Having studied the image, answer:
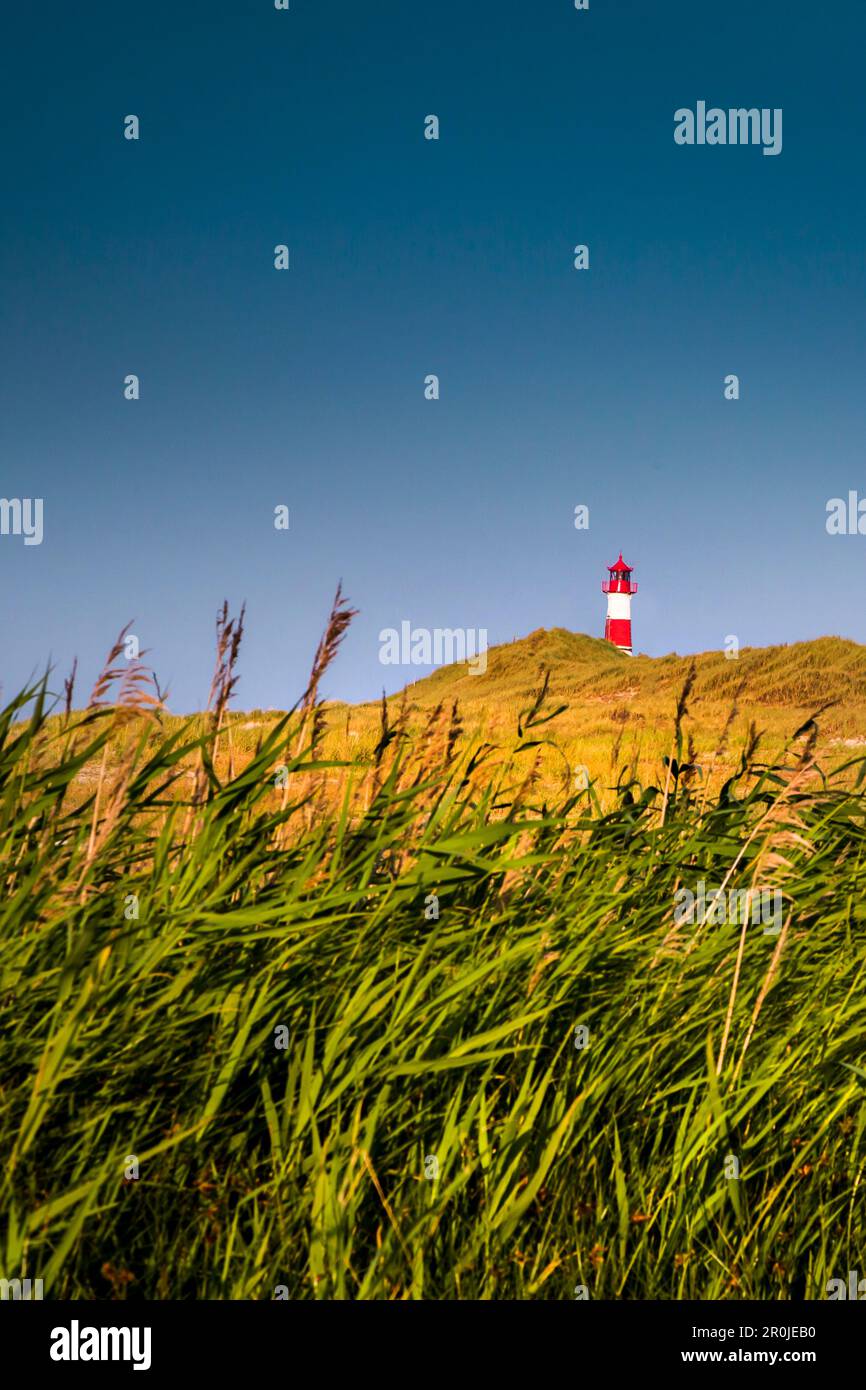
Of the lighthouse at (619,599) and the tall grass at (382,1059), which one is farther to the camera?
the lighthouse at (619,599)

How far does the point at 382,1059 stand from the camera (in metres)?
2.51

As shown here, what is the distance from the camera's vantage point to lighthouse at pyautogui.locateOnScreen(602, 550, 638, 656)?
244 feet

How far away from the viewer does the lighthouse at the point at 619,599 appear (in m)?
74.3

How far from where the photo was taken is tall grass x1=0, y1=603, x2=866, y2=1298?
7.27 ft

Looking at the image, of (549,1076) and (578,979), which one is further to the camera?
(578,979)

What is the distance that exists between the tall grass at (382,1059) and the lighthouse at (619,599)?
72091 millimetres

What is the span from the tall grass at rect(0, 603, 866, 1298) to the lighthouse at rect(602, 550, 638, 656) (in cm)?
7209

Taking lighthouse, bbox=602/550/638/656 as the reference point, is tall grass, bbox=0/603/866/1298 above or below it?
below

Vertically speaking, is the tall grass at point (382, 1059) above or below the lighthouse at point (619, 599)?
below

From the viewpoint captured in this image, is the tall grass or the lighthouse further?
the lighthouse
